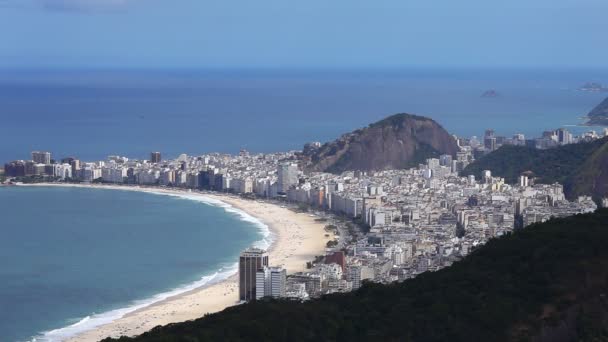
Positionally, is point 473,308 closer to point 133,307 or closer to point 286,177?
point 133,307

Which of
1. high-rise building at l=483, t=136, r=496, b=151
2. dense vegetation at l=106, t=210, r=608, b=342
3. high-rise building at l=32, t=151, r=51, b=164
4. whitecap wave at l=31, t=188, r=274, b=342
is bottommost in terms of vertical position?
whitecap wave at l=31, t=188, r=274, b=342

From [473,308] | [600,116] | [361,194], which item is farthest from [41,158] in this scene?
[600,116]

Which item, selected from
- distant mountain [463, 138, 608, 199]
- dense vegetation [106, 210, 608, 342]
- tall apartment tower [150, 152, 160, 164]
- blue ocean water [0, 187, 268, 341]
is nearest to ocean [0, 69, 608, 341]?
blue ocean water [0, 187, 268, 341]

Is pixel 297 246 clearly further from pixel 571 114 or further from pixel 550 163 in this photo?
pixel 571 114

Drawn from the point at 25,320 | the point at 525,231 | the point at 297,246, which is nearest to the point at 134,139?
the point at 297,246

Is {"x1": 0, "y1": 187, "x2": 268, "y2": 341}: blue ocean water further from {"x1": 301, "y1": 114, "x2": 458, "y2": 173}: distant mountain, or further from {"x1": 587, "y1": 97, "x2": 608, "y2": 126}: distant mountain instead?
{"x1": 587, "y1": 97, "x2": 608, "y2": 126}: distant mountain
